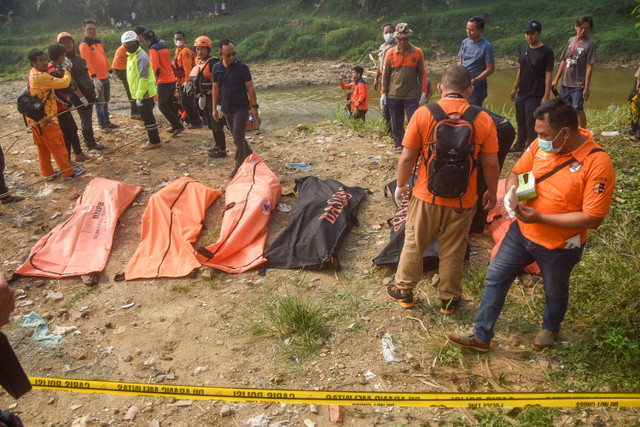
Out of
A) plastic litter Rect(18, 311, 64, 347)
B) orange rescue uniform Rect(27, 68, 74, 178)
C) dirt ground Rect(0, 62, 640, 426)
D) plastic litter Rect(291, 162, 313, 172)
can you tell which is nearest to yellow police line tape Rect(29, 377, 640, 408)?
dirt ground Rect(0, 62, 640, 426)

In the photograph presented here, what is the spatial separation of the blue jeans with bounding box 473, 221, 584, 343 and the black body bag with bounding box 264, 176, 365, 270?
59.3 inches

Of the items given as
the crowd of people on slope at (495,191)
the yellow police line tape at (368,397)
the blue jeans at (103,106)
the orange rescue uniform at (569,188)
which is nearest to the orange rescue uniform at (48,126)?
the crowd of people on slope at (495,191)

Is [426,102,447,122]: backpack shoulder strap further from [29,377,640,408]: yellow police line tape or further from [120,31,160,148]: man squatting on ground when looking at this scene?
[120,31,160,148]: man squatting on ground

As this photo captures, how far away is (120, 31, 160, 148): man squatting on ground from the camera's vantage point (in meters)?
6.30

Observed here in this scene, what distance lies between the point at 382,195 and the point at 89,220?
3237 mm

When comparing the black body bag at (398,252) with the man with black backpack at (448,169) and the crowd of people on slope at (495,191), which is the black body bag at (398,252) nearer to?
the crowd of people on slope at (495,191)

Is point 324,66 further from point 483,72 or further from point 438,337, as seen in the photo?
point 438,337

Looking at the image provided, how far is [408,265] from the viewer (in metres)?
3.11

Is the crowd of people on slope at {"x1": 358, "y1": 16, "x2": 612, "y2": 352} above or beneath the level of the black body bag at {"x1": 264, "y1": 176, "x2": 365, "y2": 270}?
above

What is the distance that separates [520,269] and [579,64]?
3.99 metres

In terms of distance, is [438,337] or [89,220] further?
[89,220]

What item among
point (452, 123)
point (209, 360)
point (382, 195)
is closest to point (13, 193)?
point (209, 360)

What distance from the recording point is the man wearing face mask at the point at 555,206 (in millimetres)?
2242

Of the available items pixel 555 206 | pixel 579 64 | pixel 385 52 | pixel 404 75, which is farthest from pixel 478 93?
pixel 555 206
